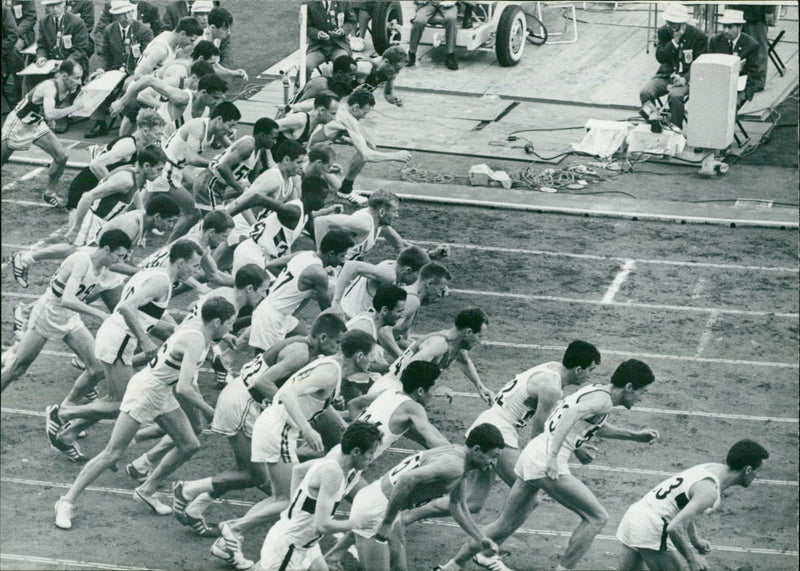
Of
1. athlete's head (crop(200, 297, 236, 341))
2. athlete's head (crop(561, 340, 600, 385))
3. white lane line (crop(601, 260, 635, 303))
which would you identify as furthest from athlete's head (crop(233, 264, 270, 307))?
white lane line (crop(601, 260, 635, 303))

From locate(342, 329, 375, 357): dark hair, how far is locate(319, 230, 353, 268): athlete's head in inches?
81.8

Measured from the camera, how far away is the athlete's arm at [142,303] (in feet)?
41.5

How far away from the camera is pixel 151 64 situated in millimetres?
19422

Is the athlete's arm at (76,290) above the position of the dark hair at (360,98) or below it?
below

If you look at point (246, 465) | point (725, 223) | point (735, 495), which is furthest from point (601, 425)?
point (725, 223)

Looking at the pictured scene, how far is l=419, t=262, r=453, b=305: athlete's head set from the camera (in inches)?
535

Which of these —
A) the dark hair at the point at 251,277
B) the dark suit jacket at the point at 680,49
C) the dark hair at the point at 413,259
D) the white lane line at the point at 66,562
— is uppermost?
the dark hair at the point at 251,277

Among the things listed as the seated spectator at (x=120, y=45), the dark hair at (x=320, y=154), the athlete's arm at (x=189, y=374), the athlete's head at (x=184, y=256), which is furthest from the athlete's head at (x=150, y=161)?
the seated spectator at (x=120, y=45)

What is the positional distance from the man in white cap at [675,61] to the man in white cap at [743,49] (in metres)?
0.43

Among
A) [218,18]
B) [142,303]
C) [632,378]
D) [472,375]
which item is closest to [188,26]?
[218,18]

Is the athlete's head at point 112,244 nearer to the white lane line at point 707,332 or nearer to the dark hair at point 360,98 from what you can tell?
the dark hair at point 360,98

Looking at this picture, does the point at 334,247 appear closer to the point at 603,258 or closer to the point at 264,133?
the point at 264,133

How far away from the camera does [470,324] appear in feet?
40.7

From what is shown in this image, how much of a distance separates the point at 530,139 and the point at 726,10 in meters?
3.29
